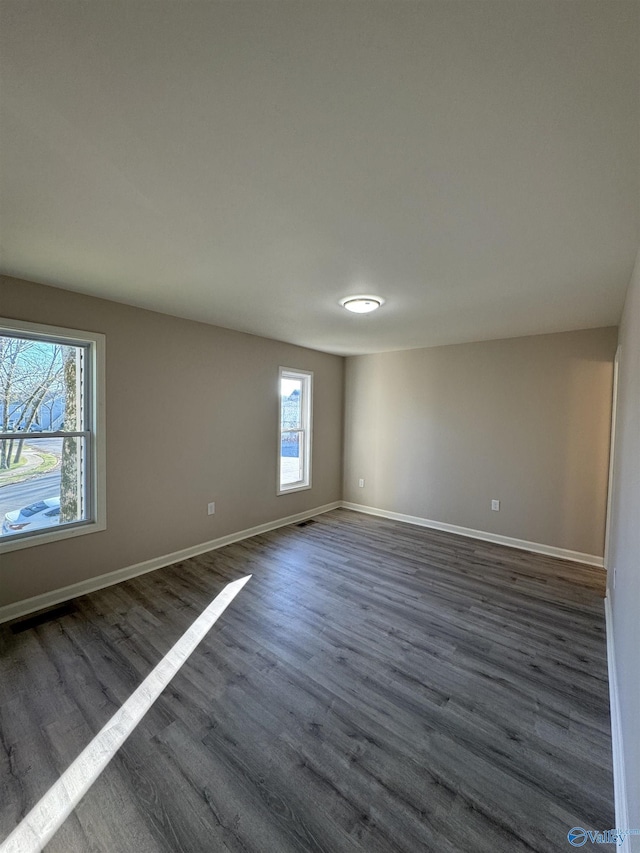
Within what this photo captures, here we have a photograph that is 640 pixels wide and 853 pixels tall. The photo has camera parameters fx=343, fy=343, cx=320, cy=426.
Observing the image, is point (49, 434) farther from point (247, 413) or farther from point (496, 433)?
point (496, 433)

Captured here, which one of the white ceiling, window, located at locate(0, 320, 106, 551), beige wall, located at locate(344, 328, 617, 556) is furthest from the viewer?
beige wall, located at locate(344, 328, 617, 556)

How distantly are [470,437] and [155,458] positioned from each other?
3691 millimetres

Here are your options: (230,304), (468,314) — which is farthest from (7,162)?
(468,314)

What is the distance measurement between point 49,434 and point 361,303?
2.70m

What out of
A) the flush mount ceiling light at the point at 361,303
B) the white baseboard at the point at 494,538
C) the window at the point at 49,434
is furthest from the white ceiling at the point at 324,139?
the white baseboard at the point at 494,538

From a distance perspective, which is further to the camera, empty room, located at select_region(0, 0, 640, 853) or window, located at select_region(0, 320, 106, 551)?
window, located at select_region(0, 320, 106, 551)

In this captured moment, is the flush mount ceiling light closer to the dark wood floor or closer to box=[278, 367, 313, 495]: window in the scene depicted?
box=[278, 367, 313, 495]: window

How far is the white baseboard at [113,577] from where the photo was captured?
8.46 ft

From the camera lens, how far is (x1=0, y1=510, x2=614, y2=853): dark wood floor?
4.24ft

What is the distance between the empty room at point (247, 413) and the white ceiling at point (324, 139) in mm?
10

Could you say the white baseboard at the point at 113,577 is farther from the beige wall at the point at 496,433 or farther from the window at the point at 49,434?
the beige wall at the point at 496,433

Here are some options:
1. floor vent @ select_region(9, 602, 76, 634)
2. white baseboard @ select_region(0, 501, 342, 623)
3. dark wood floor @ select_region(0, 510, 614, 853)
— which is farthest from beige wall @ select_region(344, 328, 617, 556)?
floor vent @ select_region(9, 602, 76, 634)

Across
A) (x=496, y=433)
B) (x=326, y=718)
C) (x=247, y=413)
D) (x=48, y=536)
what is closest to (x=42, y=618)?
(x=48, y=536)

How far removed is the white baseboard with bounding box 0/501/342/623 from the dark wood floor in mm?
146
